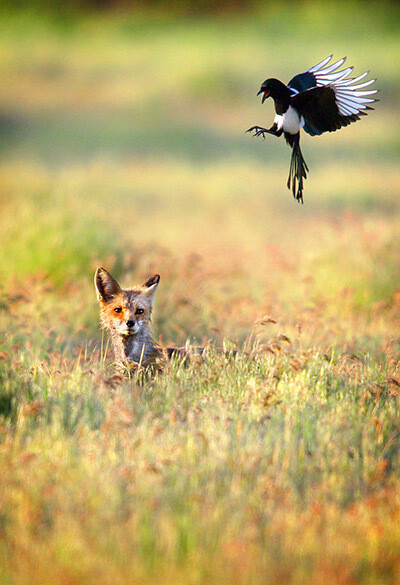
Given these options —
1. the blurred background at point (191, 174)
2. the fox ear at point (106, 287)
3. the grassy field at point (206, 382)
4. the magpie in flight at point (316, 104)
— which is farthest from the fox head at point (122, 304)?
the magpie in flight at point (316, 104)

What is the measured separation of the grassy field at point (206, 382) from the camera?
12.6ft

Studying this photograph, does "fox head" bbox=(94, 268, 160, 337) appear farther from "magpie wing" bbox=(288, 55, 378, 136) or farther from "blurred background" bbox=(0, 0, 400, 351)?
"magpie wing" bbox=(288, 55, 378, 136)

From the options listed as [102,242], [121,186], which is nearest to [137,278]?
[102,242]

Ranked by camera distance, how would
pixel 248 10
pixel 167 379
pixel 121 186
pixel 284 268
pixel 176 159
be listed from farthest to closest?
pixel 248 10
pixel 176 159
pixel 121 186
pixel 284 268
pixel 167 379

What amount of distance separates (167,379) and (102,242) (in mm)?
4904

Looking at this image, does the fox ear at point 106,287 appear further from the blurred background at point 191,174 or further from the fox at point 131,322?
the blurred background at point 191,174

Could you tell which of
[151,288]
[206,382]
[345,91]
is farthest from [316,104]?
[206,382]

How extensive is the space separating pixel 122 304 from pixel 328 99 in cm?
244

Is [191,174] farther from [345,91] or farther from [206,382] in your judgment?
[206,382]

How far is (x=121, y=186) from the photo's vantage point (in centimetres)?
1970

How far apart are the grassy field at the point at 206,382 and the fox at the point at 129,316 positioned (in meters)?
0.25

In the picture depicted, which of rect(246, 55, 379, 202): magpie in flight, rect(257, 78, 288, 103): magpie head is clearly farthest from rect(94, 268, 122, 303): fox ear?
rect(257, 78, 288, 103): magpie head

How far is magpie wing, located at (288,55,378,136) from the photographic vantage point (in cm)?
586

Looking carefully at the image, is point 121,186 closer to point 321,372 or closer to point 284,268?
point 284,268
